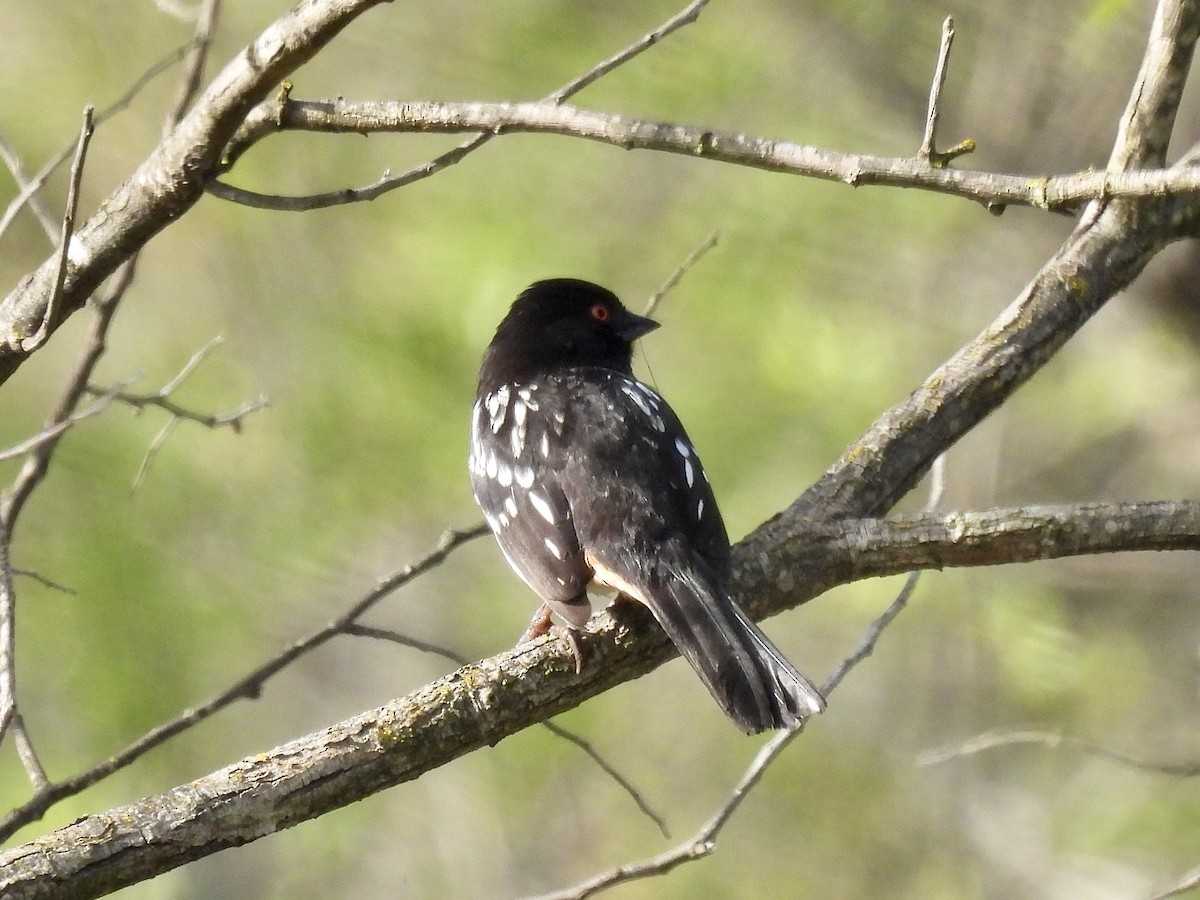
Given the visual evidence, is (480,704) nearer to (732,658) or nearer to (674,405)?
(732,658)

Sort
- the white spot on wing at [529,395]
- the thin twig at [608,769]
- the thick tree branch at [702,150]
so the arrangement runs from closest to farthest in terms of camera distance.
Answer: the thick tree branch at [702,150] → the thin twig at [608,769] → the white spot on wing at [529,395]

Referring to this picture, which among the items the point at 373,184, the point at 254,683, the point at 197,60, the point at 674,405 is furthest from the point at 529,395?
the point at 674,405

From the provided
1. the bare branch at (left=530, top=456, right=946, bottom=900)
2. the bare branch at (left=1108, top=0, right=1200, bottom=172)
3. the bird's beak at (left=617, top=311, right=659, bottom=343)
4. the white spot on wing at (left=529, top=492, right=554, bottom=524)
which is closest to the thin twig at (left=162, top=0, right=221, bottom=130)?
the white spot on wing at (left=529, top=492, right=554, bottom=524)

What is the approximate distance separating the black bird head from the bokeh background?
1.80 m

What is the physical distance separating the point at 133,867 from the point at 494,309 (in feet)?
13.0

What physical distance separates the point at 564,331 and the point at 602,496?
99 cm

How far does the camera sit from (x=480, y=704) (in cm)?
225

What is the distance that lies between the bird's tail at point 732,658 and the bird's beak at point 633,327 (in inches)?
56.7

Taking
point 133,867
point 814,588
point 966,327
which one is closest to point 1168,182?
point 814,588

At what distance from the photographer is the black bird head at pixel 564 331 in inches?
149

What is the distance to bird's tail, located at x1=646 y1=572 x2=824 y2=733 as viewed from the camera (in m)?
2.47

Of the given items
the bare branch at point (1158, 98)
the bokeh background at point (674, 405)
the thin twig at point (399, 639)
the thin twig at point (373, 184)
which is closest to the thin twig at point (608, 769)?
the thin twig at point (399, 639)

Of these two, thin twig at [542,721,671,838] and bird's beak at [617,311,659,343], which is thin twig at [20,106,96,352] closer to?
thin twig at [542,721,671,838]

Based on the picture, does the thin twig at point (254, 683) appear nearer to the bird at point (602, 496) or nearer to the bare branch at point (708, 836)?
the bird at point (602, 496)
